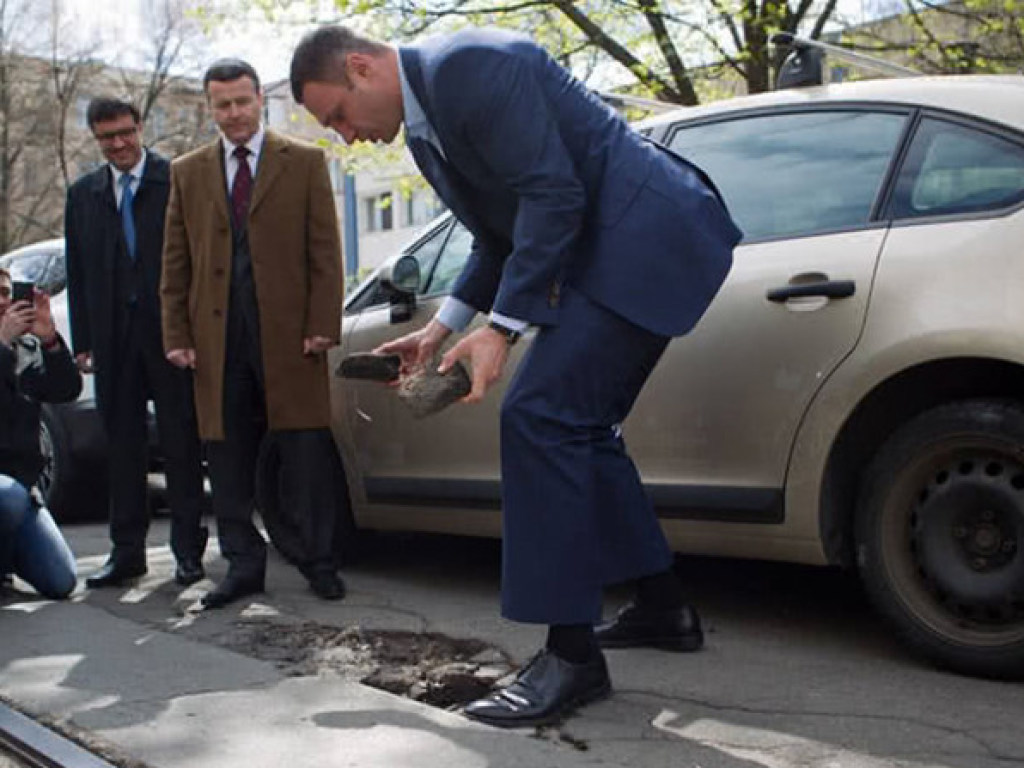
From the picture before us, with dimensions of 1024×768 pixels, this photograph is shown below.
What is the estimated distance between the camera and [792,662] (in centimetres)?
385

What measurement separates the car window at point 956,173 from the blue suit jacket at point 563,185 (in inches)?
27.6

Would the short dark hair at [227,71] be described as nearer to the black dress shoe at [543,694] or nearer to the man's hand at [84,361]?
the man's hand at [84,361]

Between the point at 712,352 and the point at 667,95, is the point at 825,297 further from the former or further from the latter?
the point at 667,95

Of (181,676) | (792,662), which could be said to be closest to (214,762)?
(181,676)

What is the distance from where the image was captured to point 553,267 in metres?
3.16

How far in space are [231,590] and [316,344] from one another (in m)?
0.94

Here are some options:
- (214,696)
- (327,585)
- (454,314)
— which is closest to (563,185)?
(454,314)

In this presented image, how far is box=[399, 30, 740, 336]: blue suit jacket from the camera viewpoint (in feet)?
10.3

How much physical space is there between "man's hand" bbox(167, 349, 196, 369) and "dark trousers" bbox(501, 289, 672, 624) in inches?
79.7

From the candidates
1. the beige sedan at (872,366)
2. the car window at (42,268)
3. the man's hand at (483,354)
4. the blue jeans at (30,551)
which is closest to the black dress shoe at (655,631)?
the beige sedan at (872,366)

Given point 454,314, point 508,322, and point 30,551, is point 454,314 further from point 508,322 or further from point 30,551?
point 30,551

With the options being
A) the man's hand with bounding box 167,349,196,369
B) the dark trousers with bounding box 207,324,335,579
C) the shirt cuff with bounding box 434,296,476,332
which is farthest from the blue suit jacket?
the man's hand with bounding box 167,349,196,369

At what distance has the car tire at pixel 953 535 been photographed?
Result: 3.46 m

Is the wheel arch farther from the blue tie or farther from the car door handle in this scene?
the blue tie
